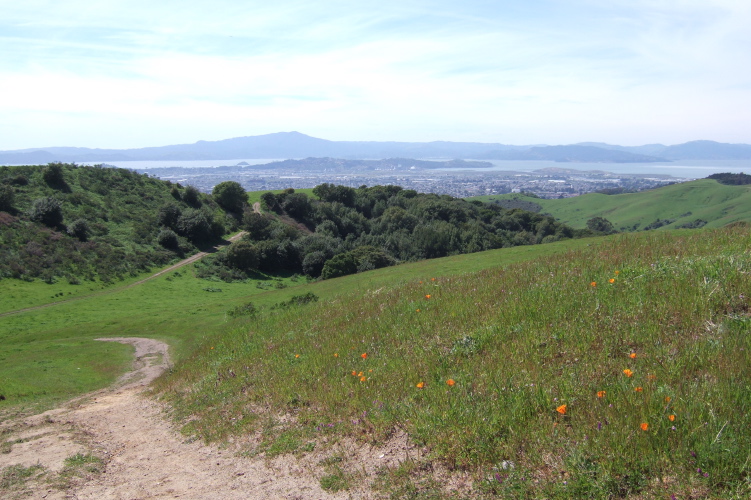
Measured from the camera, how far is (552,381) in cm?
627

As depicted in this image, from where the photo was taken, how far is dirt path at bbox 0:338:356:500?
6289 mm

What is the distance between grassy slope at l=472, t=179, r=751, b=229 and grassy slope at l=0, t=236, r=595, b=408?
113 meters

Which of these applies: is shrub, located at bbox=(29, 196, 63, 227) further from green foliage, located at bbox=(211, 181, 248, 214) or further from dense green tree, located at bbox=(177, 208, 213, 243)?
green foliage, located at bbox=(211, 181, 248, 214)

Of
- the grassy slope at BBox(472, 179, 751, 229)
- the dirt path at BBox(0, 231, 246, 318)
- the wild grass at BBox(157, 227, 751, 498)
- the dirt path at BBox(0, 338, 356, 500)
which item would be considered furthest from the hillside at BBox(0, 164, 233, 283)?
the grassy slope at BBox(472, 179, 751, 229)

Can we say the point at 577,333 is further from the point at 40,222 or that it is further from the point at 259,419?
the point at 40,222

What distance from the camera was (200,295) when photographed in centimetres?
5275

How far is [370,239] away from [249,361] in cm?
8215

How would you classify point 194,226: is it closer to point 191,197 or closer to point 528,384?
point 191,197

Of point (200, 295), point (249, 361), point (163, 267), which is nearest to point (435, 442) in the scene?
point (249, 361)

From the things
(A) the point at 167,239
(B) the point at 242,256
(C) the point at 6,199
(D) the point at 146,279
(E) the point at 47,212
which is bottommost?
(D) the point at 146,279

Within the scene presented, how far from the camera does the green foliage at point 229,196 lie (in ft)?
321

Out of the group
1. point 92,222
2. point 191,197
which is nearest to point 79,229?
point 92,222

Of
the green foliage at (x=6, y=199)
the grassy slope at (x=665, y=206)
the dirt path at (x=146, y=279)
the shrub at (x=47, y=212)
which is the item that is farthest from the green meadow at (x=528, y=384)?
the grassy slope at (x=665, y=206)

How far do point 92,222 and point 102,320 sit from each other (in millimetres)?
41841
